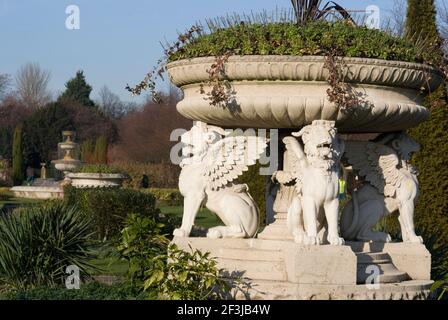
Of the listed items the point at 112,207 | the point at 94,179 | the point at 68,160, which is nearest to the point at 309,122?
the point at 112,207

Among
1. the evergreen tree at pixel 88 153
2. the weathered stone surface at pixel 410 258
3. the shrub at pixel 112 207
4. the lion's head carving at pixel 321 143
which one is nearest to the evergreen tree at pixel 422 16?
the shrub at pixel 112 207

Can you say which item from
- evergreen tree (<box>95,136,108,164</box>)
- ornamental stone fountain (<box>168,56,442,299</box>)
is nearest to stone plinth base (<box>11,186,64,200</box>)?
evergreen tree (<box>95,136,108,164</box>)

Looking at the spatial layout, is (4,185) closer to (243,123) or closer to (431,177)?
(431,177)

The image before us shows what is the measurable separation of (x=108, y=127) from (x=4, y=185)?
14.1 metres

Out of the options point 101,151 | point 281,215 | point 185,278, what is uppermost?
point 101,151

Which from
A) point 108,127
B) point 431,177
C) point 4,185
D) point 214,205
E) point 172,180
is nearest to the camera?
point 214,205

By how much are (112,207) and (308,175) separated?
10071 mm

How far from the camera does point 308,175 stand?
21.5ft

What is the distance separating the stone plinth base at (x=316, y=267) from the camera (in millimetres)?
6285

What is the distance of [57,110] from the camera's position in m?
52.0

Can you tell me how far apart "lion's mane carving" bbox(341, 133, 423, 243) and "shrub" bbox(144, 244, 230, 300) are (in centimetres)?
169

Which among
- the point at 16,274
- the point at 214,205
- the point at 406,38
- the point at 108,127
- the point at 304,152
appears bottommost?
the point at 16,274

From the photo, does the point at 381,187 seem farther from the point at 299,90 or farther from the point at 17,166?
the point at 17,166

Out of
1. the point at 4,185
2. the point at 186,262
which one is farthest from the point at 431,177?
the point at 4,185
